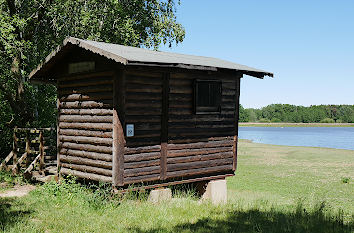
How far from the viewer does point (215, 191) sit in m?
11.6

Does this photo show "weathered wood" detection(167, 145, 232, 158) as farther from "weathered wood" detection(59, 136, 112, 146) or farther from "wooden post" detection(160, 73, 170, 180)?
"weathered wood" detection(59, 136, 112, 146)

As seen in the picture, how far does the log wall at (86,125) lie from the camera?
9484 millimetres

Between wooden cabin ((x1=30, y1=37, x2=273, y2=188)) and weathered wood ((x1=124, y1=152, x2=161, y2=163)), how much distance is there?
3cm

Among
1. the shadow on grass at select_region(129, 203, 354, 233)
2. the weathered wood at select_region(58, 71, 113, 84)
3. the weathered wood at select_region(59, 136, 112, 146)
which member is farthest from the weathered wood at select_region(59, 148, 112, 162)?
the shadow on grass at select_region(129, 203, 354, 233)

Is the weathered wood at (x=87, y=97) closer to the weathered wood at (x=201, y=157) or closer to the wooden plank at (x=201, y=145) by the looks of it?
the wooden plank at (x=201, y=145)

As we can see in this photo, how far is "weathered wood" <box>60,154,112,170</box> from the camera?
946cm

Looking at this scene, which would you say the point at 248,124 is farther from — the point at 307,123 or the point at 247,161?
the point at 247,161

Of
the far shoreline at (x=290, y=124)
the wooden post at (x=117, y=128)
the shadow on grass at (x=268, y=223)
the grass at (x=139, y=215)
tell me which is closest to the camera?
the shadow on grass at (x=268, y=223)

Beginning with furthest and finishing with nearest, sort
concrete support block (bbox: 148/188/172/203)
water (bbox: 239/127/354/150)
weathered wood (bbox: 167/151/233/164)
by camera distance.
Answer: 1. water (bbox: 239/127/354/150)
2. weathered wood (bbox: 167/151/233/164)
3. concrete support block (bbox: 148/188/172/203)

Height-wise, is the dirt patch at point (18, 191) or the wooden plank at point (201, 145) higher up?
the wooden plank at point (201, 145)

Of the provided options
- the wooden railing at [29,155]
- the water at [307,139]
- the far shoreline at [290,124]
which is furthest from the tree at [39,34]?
the far shoreline at [290,124]

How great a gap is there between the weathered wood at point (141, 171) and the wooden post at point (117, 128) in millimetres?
233

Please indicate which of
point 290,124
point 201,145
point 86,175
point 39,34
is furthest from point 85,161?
point 290,124

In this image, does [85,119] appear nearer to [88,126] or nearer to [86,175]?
[88,126]
